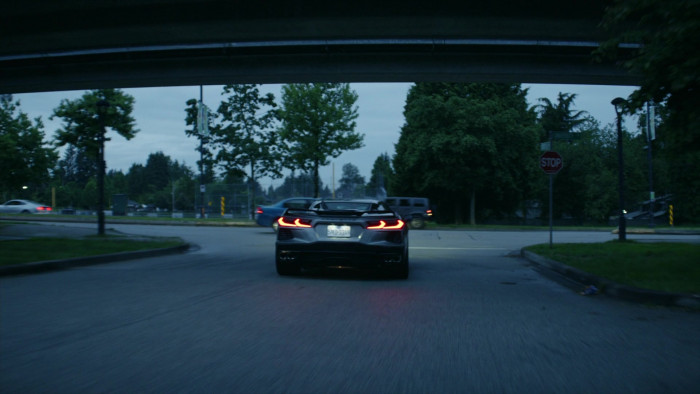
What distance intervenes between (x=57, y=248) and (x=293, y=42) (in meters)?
7.70

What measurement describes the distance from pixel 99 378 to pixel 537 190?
5808cm

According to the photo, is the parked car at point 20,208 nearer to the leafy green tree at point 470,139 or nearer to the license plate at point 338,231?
the leafy green tree at point 470,139

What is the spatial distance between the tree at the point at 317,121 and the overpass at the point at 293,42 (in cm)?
2124

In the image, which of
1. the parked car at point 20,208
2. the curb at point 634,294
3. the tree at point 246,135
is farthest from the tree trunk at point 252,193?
the curb at point 634,294

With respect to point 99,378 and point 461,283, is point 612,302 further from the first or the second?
point 99,378

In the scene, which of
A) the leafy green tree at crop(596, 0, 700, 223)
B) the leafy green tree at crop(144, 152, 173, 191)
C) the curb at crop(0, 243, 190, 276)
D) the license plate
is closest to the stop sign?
the leafy green tree at crop(596, 0, 700, 223)

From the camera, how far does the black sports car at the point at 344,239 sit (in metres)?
9.35

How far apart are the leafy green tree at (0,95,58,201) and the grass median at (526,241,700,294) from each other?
2201 centimetres

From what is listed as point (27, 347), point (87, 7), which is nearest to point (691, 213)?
point (87, 7)

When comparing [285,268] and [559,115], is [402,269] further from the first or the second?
[559,115]

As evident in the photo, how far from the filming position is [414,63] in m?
16.4

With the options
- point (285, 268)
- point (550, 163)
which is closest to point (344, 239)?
point (285, 268)

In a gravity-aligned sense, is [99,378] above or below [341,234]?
below

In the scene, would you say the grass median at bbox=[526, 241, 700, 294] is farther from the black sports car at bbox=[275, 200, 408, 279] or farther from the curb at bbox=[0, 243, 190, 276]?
the curb at bbox=[0, 243, 190, 276]
